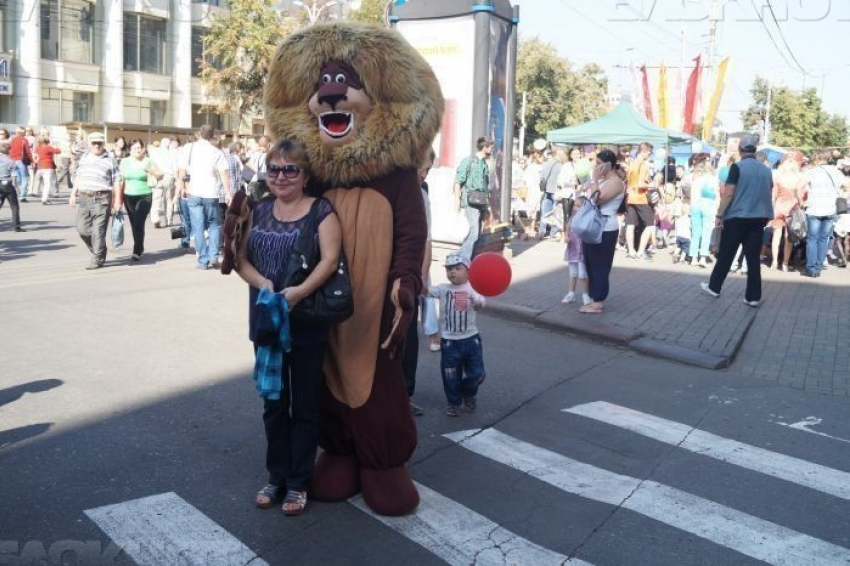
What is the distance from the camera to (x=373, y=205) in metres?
3.87

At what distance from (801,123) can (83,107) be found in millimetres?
34783

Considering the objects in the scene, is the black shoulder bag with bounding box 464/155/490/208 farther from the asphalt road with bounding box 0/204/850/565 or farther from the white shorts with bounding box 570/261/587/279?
the asphalt road with bounding box 0/204/850/565

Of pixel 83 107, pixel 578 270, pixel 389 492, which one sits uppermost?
pixel 83 107

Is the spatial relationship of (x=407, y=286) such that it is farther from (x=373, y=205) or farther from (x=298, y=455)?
(x=298, y=455)

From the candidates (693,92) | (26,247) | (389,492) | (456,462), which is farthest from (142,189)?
(693,92)

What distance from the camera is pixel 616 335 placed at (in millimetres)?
7863

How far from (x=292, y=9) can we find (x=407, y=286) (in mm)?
45322

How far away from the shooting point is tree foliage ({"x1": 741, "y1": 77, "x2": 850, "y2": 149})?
134 ft

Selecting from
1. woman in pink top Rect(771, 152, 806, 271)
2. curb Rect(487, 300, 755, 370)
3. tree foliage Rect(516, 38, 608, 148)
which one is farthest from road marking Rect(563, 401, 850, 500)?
tree foliage Rect(516, 38, 608, 148)

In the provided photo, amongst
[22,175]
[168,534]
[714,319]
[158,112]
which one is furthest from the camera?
[158,112]

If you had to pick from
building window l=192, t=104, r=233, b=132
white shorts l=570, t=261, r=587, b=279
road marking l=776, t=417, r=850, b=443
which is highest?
building window l=192, t=104, r=233, b=132

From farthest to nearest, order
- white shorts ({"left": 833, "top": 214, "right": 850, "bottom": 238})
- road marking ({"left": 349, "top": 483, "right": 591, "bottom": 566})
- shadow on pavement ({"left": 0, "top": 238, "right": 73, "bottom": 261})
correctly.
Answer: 1. white shorts ({"left": 833, "top": 214, "right": 850, "bottom": 238})
2. shadow on pavement ({"left": 0, "top": 238, "right": 73, "bottom": 261})
3. road marking ({"left": 349, "top": 483, "right": 591, "bottom": 566})

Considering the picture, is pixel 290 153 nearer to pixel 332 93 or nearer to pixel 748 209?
pixel 332 93

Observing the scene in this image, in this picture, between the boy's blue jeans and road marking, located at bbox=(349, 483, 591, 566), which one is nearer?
road marking, located at bbox=(349, 483, 591, 566)
